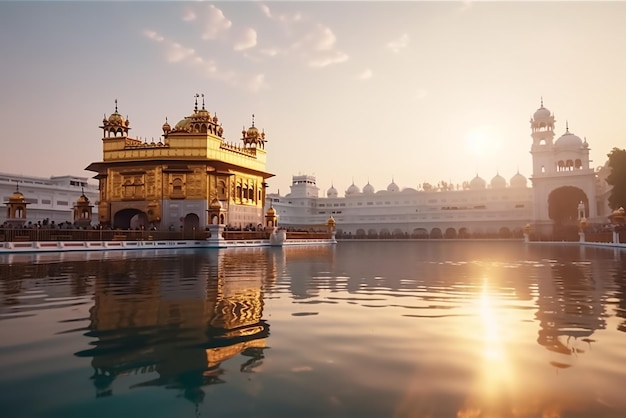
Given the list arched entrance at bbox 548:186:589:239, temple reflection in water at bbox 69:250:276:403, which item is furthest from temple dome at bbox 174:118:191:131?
arched entrance at bbox 548:186:589:239

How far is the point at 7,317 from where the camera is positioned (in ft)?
20.0

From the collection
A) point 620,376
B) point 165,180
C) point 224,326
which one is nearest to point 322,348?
point 224,326

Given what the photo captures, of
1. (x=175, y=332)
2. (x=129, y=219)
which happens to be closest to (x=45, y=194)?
(x=129, y=219)

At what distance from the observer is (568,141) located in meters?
58.1

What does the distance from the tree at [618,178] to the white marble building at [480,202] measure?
12219 mm

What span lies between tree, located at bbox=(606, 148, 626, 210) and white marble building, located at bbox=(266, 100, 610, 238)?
40.1 feet

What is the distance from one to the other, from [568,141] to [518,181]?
17.5 metres

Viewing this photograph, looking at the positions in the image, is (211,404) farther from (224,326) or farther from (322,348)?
(224,326)

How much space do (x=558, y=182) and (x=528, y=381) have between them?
60.9 m

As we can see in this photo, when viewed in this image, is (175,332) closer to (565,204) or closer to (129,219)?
(129,219)

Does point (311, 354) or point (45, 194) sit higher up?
point (45, 194)

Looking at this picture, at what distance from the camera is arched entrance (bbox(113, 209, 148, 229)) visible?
3997 centimetres

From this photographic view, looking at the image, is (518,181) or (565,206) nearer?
(565,206)

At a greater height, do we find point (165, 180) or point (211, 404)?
point (165, 180)
